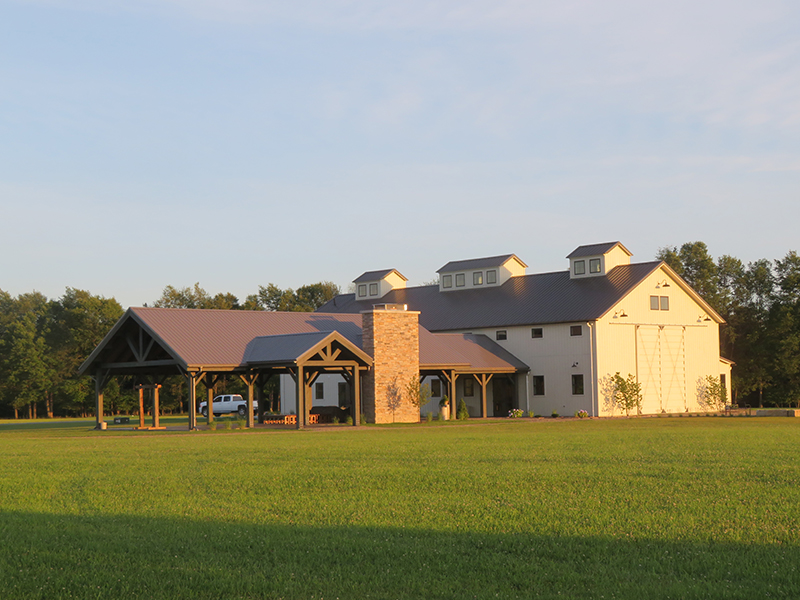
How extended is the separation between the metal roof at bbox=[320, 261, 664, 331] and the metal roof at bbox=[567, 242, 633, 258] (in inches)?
46.9

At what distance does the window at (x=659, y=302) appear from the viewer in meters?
49.0

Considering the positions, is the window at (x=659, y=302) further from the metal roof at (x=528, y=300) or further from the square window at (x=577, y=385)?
the square window at (x=577, y=385)

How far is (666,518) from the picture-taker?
10570 mm

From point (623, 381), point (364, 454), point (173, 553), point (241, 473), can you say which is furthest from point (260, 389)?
point (173, 553)

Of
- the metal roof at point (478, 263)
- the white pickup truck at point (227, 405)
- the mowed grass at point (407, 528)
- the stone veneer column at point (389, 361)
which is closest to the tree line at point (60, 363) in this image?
A: the white pickup truck at point (227, 405)

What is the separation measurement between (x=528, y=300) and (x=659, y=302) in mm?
6864

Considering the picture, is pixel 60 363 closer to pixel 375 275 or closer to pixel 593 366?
pixel 375 275

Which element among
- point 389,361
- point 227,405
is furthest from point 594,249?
point 227,405

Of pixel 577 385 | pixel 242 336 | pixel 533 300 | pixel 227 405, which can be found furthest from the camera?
pixel 227 405

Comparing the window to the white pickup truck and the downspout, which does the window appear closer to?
the downspout

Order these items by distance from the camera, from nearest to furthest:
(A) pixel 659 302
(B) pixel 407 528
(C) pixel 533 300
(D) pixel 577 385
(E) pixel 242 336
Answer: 1. (B) pixel 407 528
2. (E) pixel 242 336
3. (D) pixel 577 385
4. (A) pixel 659 302
5. (C) pixel 533 300

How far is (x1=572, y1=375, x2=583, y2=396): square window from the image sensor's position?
46688 mm

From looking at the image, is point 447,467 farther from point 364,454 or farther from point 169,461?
point 169,461

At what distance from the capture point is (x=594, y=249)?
5081 cm
